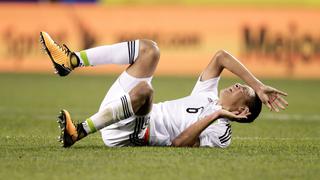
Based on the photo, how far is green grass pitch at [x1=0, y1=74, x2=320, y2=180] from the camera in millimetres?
6184

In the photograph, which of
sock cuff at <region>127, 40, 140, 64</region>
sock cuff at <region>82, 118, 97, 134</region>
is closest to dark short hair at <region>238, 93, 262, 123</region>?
sock cuff at <region>127, 40, 140, 64</region>

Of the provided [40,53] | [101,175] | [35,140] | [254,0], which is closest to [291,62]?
[254,0]

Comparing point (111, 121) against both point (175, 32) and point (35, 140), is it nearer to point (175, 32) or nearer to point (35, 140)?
point (35, 140)

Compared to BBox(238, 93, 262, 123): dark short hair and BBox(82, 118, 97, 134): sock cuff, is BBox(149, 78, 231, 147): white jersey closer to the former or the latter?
BBox(238, 93, 262, 123): dark short hair

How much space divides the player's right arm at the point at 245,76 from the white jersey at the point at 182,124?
37cm

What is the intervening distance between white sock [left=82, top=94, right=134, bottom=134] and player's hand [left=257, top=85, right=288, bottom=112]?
1229 mm

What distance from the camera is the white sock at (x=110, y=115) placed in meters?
7.30

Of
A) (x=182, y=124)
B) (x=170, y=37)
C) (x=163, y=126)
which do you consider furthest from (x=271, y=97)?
(x=170, y=37)

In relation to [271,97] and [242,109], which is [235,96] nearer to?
[242,109]

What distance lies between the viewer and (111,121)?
7359mm

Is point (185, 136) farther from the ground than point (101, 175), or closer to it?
closer to it

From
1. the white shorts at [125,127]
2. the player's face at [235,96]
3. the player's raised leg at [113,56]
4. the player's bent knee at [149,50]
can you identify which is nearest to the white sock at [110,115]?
the white shorts at [125,127]

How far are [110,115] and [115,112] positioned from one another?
5 cm

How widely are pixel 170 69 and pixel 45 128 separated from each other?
10.7 meters
